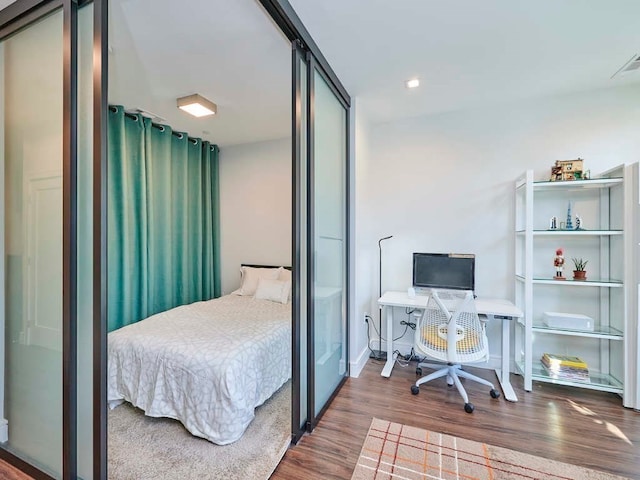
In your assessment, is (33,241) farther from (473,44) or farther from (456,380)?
(456,380)

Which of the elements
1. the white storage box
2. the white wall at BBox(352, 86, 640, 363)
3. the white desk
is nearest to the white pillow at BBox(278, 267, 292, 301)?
the white wall at BBox(352, 86, 640, 363)

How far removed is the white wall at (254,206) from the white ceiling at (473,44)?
1.70m

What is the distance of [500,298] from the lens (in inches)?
124

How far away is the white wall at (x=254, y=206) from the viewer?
4188 mm

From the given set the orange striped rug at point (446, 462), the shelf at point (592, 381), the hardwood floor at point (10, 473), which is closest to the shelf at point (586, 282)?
the shelf at point (592, 381)

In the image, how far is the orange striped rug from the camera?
1722mm

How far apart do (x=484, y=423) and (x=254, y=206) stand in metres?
3.49

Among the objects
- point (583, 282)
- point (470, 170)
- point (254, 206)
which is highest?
point (470, 170)

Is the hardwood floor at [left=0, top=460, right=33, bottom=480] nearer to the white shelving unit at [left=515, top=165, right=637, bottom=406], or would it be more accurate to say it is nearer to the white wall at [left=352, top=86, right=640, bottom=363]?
the white wall at [left=352, top=86, right=640, bottom=363]

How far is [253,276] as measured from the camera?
4.11 m

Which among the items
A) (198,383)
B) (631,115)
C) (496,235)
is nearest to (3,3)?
(198,383)

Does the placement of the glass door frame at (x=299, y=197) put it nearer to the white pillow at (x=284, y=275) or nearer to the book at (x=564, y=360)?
the white pillow at (x=284, y=275)

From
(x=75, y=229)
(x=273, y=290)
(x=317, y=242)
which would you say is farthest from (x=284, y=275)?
(x=75, y=229)

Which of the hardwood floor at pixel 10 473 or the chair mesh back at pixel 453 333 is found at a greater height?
the chair mesh back at pixel 453 333
